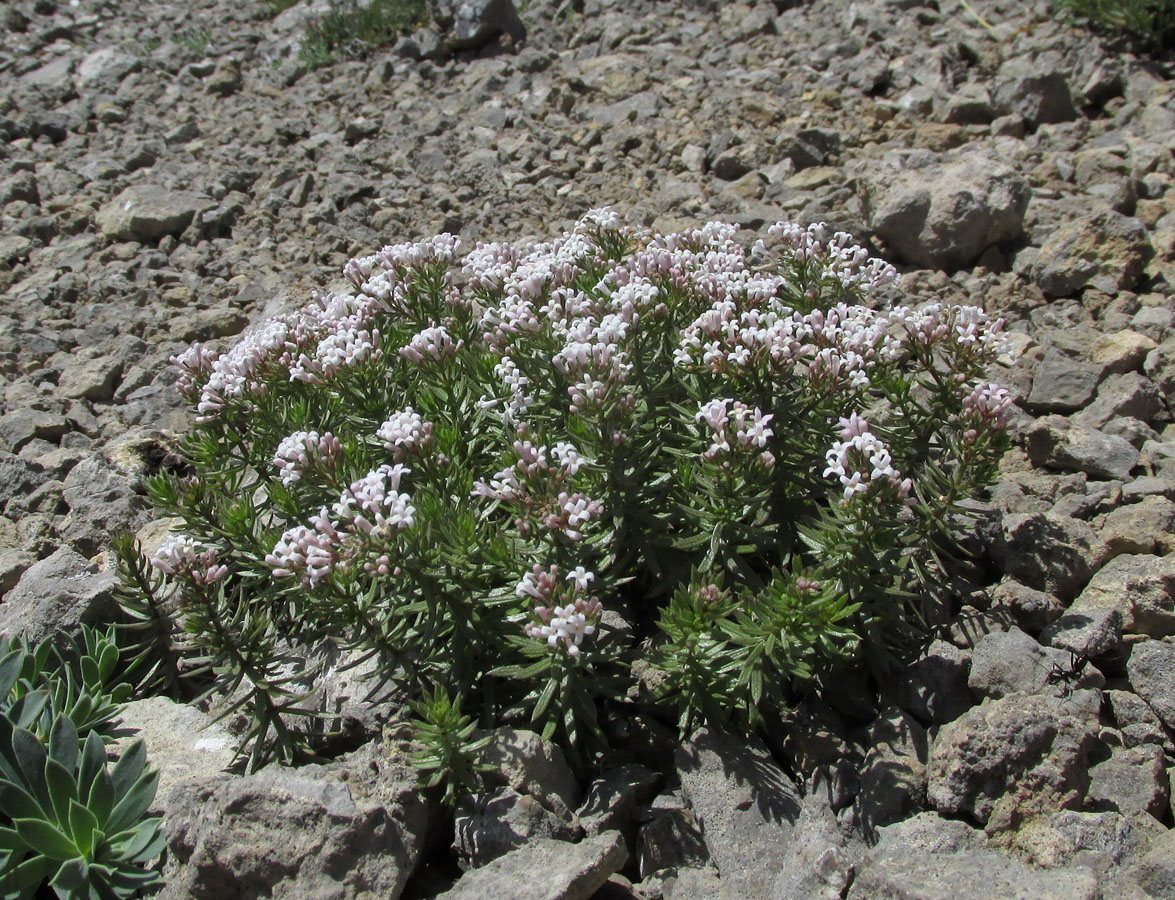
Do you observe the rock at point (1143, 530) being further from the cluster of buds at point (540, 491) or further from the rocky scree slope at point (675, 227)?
the cluster of buds at point (540, 491)

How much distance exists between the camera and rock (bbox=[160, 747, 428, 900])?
3.55 metres

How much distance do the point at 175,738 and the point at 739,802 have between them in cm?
281

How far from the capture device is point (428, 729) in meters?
3.84

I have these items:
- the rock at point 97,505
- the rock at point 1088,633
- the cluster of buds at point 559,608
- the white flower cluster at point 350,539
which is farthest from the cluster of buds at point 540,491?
the rock at point 97,505

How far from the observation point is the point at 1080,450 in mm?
5484

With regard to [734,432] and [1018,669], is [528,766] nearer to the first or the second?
[734,432]

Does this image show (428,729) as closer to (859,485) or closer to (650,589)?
(650,589)

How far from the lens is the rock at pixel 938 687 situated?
171 inches

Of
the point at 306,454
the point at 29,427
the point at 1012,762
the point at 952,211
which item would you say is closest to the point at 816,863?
the point at 1012,762

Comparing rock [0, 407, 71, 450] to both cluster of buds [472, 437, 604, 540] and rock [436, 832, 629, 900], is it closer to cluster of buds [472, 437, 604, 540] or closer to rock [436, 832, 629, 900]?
cluster of buds [472, 437, 604, 540]

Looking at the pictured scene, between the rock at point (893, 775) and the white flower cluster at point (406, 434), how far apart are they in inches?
97.2

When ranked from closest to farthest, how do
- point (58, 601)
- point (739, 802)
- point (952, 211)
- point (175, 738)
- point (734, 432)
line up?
1. point (739, 802)
2. point (734, 432)
3. point (175, 738)
4. point (58, 601)
5. point (952, 211)

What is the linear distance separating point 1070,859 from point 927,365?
7.86 ft

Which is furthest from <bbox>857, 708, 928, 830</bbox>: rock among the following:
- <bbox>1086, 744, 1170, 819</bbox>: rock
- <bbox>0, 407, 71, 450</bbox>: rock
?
<bbox>0, 407, 71, 450</bbox>: rock
